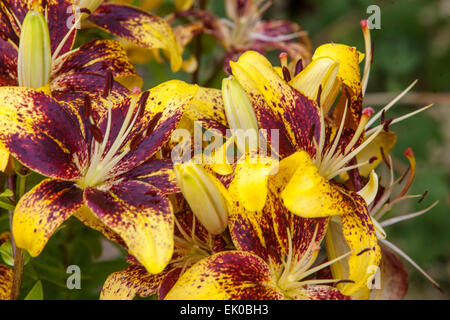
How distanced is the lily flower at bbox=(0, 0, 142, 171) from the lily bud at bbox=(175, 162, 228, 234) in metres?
0.13

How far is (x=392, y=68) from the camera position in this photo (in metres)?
Result: 1.29

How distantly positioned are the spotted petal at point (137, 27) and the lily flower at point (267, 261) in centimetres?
18

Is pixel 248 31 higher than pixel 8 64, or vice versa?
pixel 248 31

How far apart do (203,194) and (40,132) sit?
0.13 m

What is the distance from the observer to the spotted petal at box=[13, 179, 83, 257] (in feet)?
1.26

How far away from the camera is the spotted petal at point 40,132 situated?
1.36ft

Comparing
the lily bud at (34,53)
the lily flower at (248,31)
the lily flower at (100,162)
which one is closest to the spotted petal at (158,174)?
the lily flower at (100,162)

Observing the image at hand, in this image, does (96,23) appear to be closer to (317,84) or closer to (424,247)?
(317,84)

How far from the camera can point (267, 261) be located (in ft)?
1.44

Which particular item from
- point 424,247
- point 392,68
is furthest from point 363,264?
point 392,68

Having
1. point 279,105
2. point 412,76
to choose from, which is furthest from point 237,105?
point 412,76

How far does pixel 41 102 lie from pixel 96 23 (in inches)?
5.9

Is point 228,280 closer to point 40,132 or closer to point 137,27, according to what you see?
point 40,132

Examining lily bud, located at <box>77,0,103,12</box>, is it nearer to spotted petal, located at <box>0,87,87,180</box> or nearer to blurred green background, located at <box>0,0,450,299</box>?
spotted petal, located at <box>0,87,87,180</box>
